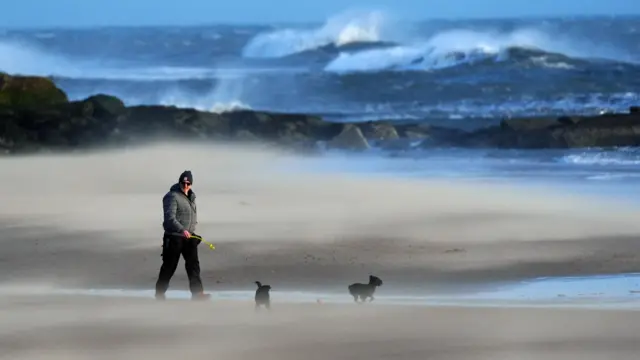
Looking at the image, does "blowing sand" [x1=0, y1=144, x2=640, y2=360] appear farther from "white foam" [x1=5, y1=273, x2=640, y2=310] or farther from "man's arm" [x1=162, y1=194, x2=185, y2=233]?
"man's arm" [x1=162, y1=194, x2=185, y2=233]

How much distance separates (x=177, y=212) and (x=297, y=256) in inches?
99.8

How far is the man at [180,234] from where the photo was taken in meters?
9.48

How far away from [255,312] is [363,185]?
8751 millimetres

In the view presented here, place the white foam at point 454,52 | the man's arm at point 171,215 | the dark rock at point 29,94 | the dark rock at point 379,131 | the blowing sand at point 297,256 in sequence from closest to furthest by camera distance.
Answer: the blowing sand at point 297,256 → the man's arm at point 171,215 → the dark rock at point 379,131 → the dark rock at point 29,94 → the white foam at point 454,52

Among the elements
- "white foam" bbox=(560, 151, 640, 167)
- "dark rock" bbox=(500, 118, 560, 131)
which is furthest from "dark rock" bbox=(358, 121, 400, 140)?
"white foam" bbox=(560, 151, 640, 167)

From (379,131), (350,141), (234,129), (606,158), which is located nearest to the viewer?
(606,158)

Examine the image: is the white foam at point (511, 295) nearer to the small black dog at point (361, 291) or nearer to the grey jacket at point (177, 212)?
the small black dog at point (361, 291)

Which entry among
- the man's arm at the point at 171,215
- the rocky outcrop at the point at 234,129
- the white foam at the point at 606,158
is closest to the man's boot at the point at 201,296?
the man's arm at the point at 171,215

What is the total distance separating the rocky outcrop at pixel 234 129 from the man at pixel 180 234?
13.4m

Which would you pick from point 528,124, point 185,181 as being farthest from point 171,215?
point 528,124

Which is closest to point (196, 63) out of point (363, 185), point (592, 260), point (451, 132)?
point (451, 132)

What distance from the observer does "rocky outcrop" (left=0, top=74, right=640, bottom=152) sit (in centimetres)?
2361

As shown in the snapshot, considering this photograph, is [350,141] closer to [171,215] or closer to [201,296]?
[201,296]

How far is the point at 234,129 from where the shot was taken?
2566 centimetres
